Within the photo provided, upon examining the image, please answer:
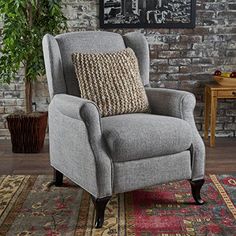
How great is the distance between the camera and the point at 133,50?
2875 mm

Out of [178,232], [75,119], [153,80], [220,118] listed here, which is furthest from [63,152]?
[220,118]

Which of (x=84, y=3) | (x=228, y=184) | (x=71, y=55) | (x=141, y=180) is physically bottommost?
(x=228, y=184)

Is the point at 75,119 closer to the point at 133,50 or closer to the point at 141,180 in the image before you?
the point at 141,180

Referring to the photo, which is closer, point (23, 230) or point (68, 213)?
point (23, 230)

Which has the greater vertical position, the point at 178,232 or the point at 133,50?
the point at 133,50

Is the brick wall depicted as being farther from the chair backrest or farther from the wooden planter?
the chair backrest

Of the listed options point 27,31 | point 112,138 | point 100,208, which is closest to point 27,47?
point 27,31

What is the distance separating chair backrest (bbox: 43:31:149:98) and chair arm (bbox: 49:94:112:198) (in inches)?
6.4

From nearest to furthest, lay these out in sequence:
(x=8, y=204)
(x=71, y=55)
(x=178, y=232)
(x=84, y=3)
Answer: (x=178, y=232) → (x=8, y=204) → (x=71, y=55) → (x=84, y=3)

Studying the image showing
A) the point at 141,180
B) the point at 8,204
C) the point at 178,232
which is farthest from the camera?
the point at 8,204

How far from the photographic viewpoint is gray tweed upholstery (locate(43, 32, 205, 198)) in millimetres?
2129

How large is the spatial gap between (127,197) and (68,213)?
1.32 feet

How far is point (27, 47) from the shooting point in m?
3.36

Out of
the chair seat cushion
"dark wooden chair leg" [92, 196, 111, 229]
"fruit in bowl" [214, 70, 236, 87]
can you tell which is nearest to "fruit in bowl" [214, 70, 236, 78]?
"fruit in bowl" [214, 70, 236, 87]
